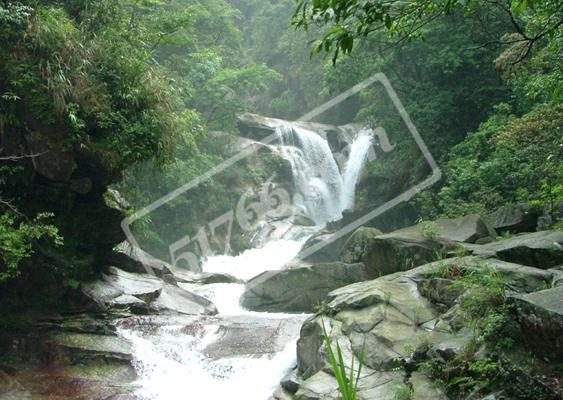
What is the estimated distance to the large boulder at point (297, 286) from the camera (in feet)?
35.4

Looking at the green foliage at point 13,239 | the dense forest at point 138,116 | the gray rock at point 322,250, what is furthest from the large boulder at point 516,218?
the green foliage at point 13,239

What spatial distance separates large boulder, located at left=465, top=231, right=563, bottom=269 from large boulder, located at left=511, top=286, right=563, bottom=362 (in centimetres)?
233

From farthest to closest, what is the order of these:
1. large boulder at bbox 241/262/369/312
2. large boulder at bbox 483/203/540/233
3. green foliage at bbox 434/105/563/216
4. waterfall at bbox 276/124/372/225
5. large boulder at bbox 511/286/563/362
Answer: waterfall at bbox 276/124/372/225 < large boulder at bbox 241/262/369/312 < large boulder at bbox 483/203/540/233 < green foliage at bbox 434/105/563/216 < large boulder at bbox 511/286/563/362

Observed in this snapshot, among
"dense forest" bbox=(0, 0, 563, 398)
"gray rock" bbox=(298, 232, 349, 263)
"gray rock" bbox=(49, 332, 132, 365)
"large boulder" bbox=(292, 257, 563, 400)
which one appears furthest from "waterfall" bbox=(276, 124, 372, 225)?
"large boulder" bbox=(292, 257, 563, 400)

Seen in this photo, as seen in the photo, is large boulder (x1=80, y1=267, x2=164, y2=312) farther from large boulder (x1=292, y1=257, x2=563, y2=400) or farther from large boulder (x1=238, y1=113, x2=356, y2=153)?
large boulder (x1=238, y1=113, x2=356, y2=153)

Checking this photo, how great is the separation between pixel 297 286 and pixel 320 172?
479 inches

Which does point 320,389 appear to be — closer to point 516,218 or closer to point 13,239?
point 13,239

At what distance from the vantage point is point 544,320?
4.04m

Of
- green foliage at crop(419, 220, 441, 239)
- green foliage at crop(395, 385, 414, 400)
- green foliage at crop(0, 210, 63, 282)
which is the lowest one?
green foliage at crop(395, 385, 414, 400)

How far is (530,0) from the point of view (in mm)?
2465

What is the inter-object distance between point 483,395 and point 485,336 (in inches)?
22.5

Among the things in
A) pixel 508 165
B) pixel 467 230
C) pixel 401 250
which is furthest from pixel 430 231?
pixel 508 165

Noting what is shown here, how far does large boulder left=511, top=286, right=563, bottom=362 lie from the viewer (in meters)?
3.96

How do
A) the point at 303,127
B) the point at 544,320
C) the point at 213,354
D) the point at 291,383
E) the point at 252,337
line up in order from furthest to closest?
the point at 303,127
the point at 252,337
the point at 213,354
the point at 291,383
the point at 544,320
